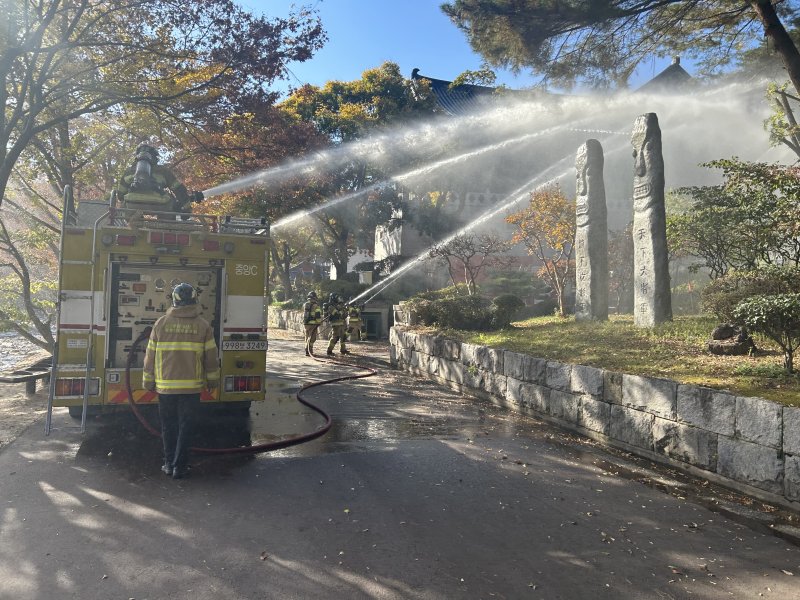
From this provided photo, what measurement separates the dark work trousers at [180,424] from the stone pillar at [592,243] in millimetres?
8515

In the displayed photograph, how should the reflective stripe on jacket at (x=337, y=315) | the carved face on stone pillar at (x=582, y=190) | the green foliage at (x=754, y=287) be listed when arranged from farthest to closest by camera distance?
the reflective stripe on jacket at (x=337, y=315), the carved face on stone pillar at (x=582, y=190), the green foliage at (x=754, y=287)

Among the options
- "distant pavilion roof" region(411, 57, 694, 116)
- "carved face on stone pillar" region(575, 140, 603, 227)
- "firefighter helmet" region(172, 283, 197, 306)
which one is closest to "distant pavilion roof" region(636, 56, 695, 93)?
"distant pavilion roof" region(411, 57, 694, 116)

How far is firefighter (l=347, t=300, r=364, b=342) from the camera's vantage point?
17.2 meters

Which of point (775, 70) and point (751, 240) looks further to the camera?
point (775, 70)

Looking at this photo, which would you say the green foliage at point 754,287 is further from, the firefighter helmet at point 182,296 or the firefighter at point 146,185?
the firefighter at point 146,185

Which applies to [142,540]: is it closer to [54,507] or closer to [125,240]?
[54,507]

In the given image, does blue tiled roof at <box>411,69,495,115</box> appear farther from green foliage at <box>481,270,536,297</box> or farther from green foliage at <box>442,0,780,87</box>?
green foliage at <box>442,0,780,87</box>

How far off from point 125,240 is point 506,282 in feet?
54.5

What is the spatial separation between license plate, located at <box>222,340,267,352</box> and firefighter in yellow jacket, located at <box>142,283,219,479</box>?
4.17 ft

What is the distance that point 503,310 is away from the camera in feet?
40.5

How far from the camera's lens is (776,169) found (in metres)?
9.59

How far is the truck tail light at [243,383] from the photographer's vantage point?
21.2 ft

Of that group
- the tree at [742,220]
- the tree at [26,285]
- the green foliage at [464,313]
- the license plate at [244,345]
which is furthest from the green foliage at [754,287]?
the tree at [26,285]

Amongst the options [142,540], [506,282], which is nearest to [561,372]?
[142,540]
